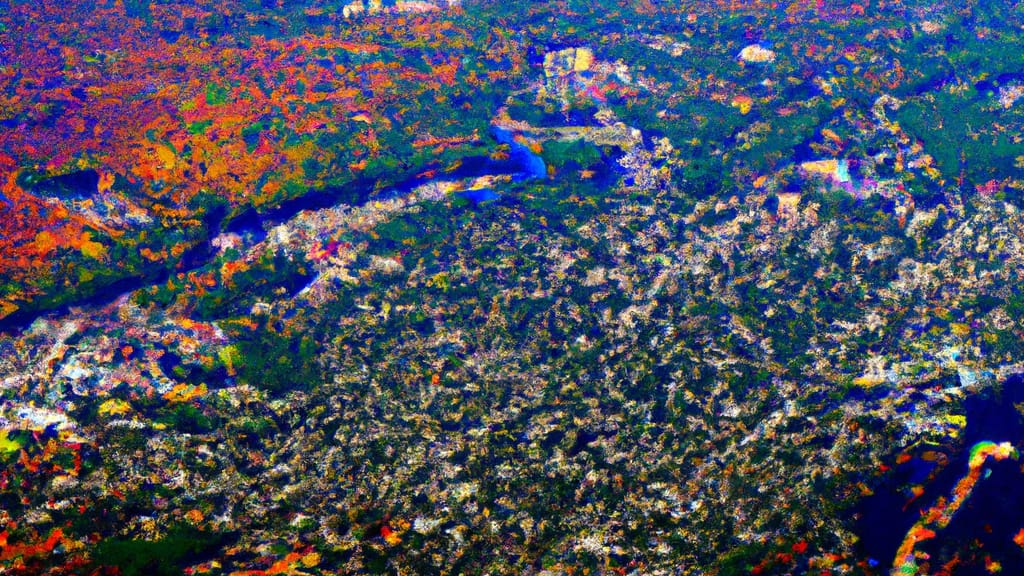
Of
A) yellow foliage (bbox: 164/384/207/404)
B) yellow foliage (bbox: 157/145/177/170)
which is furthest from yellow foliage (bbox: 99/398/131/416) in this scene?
yellow foliage (bbox: 157/145/177/170)

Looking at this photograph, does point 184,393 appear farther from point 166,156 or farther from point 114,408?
point 166,156

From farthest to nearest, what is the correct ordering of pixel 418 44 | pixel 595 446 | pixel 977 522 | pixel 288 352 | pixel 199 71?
pixel 418 44 < pixel 199 71 < pixel 288 352 < pixel 595 446 < pixel 977 522

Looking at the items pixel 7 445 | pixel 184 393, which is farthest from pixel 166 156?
pixel 7 445

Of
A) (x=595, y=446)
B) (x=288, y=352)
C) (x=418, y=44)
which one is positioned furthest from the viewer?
(x=418, y=44)

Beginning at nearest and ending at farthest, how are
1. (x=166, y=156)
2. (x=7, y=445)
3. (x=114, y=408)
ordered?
(x=7, y=445) → (x=114, y=408) → (x=166, y=156)

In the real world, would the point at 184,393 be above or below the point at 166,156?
below

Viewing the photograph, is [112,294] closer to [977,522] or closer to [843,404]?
[843,404]

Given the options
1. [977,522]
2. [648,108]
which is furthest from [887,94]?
[977,522]

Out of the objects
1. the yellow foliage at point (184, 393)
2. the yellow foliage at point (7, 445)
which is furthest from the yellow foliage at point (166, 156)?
the yellow foliage at point (7, 445)

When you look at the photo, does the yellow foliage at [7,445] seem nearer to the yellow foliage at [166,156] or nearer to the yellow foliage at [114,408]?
the yellow foliage at [114,408]

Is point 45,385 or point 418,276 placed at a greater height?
point 418,276

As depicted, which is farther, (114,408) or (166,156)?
(166,156)
